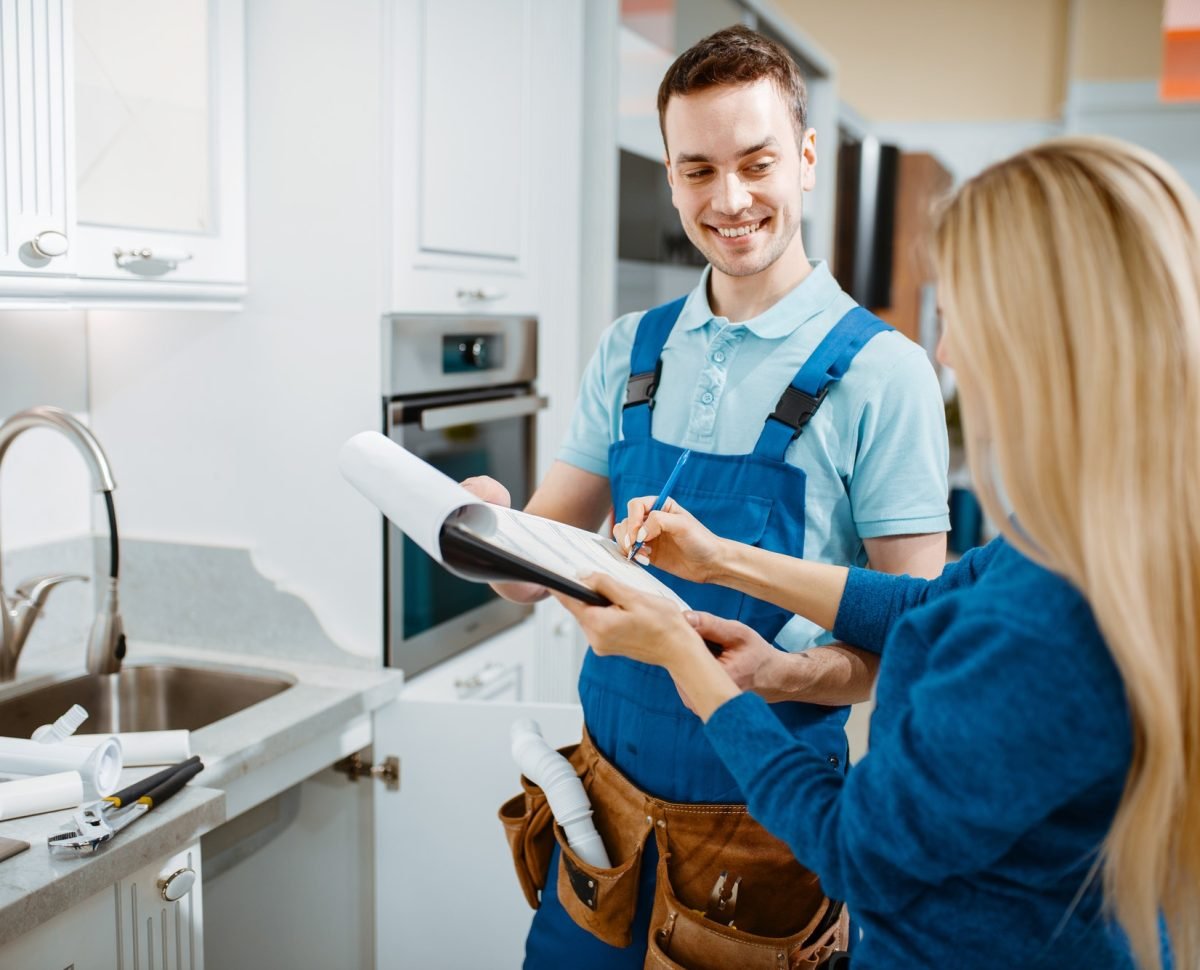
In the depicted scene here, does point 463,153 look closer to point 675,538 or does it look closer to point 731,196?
point 731,196

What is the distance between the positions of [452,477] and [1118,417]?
1.42 m

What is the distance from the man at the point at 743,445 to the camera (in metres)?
1.21

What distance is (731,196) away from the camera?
1.27 meters

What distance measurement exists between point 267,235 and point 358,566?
1.79ft

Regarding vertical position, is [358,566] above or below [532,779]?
above

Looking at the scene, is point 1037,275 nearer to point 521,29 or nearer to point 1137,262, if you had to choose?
point 1137,262

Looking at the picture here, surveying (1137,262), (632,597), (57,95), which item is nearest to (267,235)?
(57,95)

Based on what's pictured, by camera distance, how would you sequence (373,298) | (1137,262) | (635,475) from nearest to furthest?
1. (1137,262)
2. (635,475)
3. (373,298)

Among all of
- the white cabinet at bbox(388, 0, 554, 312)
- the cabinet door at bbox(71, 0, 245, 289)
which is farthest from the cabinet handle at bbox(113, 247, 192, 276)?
the white cabinet at bbox(388, 0, 554, 312)

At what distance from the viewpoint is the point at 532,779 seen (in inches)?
53.1

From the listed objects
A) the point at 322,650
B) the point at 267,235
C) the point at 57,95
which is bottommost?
the point at 322,650

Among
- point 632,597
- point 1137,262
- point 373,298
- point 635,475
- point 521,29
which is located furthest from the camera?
point 521,29

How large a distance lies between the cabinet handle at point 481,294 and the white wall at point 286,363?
21 cm

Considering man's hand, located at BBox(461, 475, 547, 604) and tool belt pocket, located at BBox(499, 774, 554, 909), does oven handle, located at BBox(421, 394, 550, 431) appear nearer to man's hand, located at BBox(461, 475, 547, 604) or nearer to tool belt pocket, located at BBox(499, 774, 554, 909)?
man's hand, located at BBox(461, 475, 547, 604)
